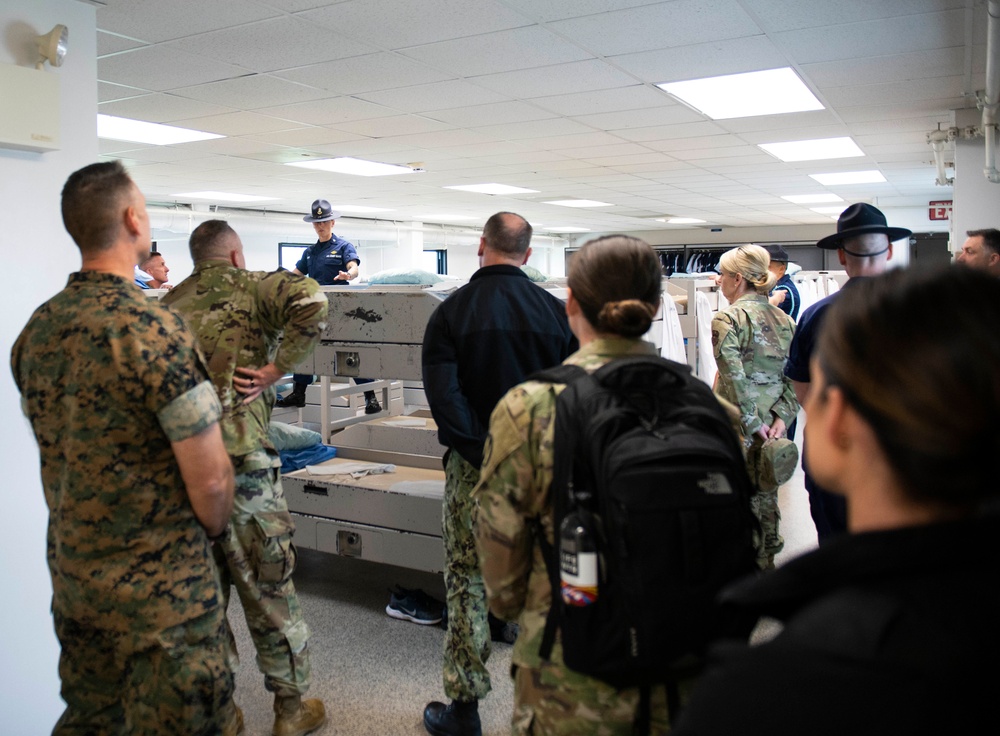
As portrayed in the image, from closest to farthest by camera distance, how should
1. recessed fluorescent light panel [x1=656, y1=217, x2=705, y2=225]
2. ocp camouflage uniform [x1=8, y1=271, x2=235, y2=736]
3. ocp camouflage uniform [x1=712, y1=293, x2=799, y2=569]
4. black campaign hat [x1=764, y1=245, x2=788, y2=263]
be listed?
ocp camouflage uniform [x1=8, y1=271, x2=235, y2=736], ocp camouflage uniform [x1=712, y1=293, x2=799, y2=569], black campaign hat [x1=764, y1=245, x2=788, y2=263], recessed fluorescent light panel [x1=656, y1=217, x2=705, y2=225]

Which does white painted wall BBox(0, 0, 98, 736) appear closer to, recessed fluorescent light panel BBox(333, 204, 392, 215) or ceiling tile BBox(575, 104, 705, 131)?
ceiling tile BBox(575, 104, 705, 131)

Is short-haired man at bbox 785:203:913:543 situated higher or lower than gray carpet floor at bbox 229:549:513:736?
higher

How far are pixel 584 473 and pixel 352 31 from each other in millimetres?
3206

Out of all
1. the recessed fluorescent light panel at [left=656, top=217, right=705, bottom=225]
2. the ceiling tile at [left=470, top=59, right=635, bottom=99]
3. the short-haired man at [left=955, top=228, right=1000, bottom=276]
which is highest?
the recessed fluorescent light panel at [left=656, top=217, right=705, bottom=225]

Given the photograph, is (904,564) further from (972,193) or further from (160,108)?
(972,193)

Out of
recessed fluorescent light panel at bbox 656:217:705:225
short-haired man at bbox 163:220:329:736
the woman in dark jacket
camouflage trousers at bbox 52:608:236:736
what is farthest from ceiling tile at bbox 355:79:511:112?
recessed fluorescent light panel at bbox 656:217:705:225

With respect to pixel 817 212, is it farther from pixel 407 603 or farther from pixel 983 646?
pixel 983 646

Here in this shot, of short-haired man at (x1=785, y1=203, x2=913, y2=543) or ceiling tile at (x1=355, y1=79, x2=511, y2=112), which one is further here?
ceiling tile at (x1=355, y1=79, x2=511, y2=112)

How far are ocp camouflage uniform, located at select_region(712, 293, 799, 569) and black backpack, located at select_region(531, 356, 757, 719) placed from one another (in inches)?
99.2

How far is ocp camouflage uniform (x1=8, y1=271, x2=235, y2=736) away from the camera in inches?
59.9

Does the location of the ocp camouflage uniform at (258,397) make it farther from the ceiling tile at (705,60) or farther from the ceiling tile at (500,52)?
the ceiling tile at (705,60)

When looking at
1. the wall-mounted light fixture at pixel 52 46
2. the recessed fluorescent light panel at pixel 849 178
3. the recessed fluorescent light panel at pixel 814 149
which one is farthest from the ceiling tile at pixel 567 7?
the recessed fluorescent light panel at pixel 849 178

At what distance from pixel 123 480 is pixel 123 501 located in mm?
41

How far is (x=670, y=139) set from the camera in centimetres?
678
